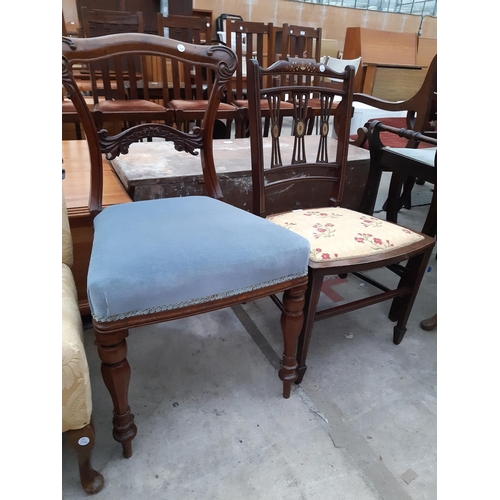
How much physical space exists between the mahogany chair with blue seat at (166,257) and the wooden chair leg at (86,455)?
0.09 m

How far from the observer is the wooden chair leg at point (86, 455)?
2.66 feet

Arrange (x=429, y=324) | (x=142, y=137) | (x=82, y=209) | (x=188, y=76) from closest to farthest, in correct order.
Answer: (x=142, y=137)
(x=82, y=209)
(x=429, y=324)
(x=188, y=76)

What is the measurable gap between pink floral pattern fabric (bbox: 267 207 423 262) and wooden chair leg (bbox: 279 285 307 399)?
120mm

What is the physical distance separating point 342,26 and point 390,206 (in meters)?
5.66

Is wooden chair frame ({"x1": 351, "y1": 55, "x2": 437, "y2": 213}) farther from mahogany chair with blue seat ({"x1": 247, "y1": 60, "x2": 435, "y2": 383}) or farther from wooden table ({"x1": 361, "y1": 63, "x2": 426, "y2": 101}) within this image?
wooden table ({"x1": 361, "y1": 63, "x2": 426, "y2": 101})

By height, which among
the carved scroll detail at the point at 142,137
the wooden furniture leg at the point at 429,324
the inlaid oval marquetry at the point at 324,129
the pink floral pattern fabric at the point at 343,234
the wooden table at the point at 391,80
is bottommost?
the wooden furniture leg at the point at 429,324

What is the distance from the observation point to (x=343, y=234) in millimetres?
1159

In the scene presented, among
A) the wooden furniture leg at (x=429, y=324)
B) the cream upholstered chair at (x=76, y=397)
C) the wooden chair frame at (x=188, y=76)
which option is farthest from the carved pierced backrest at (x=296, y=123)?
the wooden chair frame at (x=188, y=76)

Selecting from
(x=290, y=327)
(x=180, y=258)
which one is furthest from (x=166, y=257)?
(x=290, y=327)

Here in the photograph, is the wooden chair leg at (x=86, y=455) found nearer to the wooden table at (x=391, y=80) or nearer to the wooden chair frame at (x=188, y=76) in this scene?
the wooden chair frame at (x=188, y=76)

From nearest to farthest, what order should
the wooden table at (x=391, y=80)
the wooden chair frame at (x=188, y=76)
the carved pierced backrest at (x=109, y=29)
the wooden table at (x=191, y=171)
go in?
the wooden table at (x=191, y=171)
the carved pierced backrest at (x=109, y=29)
the wooden chair frame at (x=188, y=76)
the wooden table at (x=391, y=80)

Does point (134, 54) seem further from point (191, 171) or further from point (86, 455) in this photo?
point (86, 455)

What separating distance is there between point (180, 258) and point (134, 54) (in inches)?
27.1

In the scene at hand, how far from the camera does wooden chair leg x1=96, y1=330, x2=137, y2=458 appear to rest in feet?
2.70
